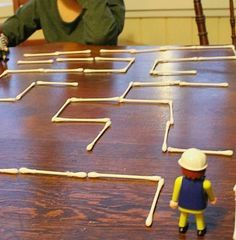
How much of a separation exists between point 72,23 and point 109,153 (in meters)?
1.19

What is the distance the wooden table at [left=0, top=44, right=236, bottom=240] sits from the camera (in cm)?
63

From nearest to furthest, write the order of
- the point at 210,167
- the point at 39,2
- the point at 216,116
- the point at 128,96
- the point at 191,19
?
1. the point at 210,167
2. the point at 216,116
3. the point at 128,96
4. the point at 39,2
5. the point at 191,19

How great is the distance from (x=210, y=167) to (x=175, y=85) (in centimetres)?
45

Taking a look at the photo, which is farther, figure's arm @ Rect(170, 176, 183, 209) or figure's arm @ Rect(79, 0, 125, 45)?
figure's arm @ Rect(79, 0, 125, 45)

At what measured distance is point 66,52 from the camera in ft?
5.13

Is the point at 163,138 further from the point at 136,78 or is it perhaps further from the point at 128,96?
the point at 136,78

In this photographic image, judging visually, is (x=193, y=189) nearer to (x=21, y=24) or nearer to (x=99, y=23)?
(x=99, y=23)

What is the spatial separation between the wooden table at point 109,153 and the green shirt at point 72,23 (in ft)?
1.58

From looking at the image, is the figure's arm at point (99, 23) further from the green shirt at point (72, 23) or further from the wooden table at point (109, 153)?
the wooden table at point (109, 153)

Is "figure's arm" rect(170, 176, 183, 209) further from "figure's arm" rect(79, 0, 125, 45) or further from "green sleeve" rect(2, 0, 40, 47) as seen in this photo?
"green sleeve" rect(2, 0, 40, 47)

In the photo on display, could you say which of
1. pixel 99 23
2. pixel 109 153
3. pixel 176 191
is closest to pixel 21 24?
pixel 99 23

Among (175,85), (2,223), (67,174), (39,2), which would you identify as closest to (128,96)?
(175,85)

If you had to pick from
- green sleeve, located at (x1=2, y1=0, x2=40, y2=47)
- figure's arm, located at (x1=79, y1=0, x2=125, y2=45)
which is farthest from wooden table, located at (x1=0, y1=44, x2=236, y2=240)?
green sleeve, located at (x1=2, y1=0, x2=40, y2=47)

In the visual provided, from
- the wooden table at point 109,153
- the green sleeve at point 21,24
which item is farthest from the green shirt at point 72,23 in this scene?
the wooden table at point 109,153
